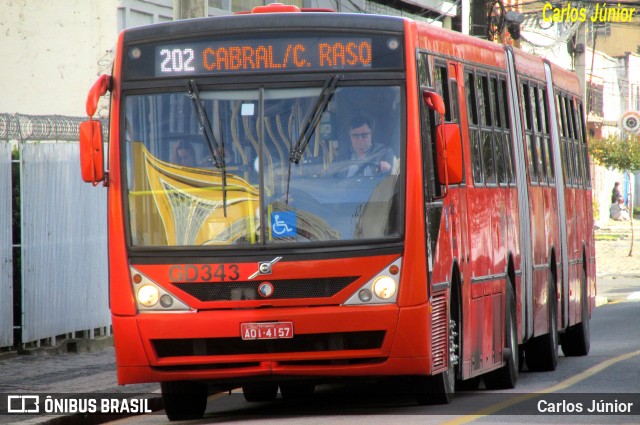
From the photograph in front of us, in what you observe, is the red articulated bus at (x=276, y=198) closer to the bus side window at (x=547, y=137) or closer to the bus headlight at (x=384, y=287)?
the bus headlight at (x=384, y=287)

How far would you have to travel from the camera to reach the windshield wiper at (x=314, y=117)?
35.6 feet

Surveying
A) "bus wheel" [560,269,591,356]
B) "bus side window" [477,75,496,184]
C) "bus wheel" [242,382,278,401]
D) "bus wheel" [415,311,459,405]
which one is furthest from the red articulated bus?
"bus wheel" [560,269,591,356]

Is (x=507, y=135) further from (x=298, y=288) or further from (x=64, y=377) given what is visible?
(x=298, y=288)

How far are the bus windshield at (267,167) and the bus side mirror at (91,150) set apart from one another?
26 cm

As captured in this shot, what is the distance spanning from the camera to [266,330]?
35.2 ft

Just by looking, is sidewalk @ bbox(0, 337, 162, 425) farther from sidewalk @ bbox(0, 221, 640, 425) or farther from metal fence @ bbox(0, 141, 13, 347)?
metal fence @ bbox(0, 141, 13, 347)

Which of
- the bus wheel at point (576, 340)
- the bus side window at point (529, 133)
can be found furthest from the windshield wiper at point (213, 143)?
the bus wheel at point (576, 340)

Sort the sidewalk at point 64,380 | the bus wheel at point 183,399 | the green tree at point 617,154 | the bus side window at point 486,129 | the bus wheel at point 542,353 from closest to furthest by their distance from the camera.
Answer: the bus wheel at point 183,399 < the sidewalk at point 64,380 < the bus side window at point 486,129 < the bus wheel at point 542,353 < the green tree at point 617,154

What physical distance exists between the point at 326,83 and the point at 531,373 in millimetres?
6861

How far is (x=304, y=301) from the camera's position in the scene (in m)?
10.8

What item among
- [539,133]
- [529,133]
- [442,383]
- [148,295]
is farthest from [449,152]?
[539,133]

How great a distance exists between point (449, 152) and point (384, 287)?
3.77ft

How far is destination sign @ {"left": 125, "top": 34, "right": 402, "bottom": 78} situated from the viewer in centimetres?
1109

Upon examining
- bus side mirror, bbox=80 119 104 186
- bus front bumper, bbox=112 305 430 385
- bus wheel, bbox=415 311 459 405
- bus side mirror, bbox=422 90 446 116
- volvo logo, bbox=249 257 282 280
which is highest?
bus side mirror, bbox=422 90 446 116
